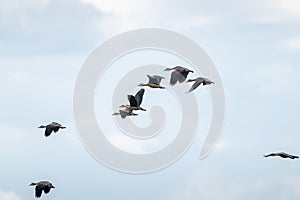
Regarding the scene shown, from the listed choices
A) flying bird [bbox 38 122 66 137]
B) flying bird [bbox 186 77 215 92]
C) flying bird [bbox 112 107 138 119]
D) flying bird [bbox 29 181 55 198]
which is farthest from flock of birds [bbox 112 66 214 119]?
flying bird [bbox 29 181 55 198]

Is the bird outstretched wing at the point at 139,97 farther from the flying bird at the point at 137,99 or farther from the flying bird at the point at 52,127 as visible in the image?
the flying bird at the point at 52,127

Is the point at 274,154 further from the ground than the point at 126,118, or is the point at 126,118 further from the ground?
the point at 126,118

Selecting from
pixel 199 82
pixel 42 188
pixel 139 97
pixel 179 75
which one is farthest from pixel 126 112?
pixel 42 188

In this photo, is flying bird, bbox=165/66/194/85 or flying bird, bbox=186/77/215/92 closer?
flying bird, bbox=186/77/215/92

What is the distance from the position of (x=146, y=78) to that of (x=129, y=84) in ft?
5.58

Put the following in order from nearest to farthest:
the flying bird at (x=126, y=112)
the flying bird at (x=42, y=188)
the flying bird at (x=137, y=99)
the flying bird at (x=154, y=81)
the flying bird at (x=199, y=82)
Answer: the flying bird at (x=199, y=82) < the flying bird at (x=137, y=99) < the flying bird at (x=154, y=81) < the flying bird at (x=42, y=188) < the flying bird at (x=126, y=112)

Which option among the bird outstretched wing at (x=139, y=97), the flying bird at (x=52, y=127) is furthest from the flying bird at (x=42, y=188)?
the bird outstretched wing at (x=139, y=97)

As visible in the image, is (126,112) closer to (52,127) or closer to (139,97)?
(139,97)

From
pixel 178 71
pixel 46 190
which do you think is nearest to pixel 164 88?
pixel 178 71

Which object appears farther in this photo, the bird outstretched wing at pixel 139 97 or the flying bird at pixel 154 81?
the flying bird at pixel 154 81

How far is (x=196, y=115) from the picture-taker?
51625mm

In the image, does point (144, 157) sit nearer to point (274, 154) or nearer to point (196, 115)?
point (196, 115)

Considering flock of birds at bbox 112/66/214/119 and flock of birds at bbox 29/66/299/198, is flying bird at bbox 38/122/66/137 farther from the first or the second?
flock of birds at bbox 112/66/214/119

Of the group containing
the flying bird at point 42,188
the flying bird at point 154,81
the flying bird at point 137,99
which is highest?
the flying bird at point 154,81
